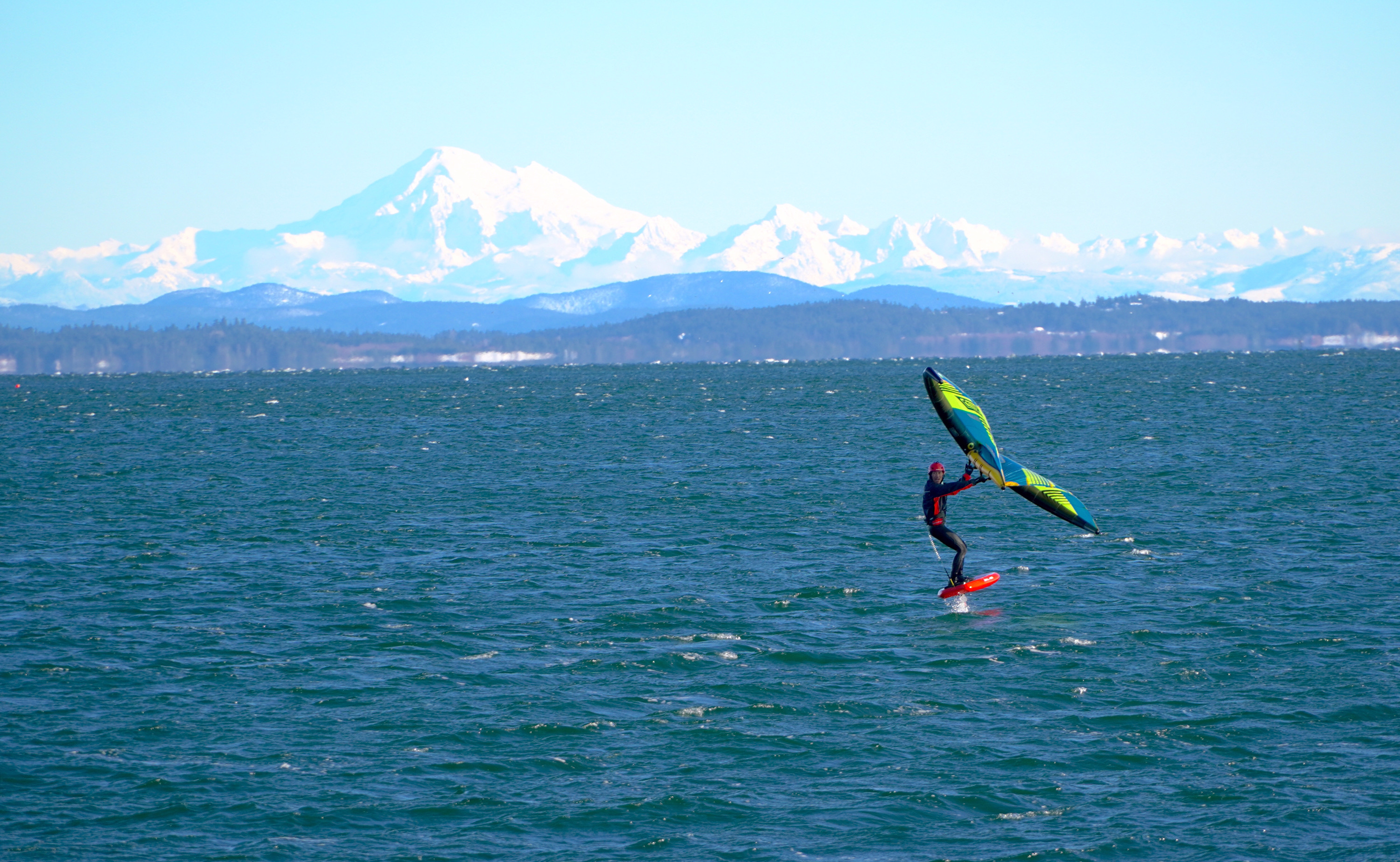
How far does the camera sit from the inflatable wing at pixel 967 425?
34.3 metres

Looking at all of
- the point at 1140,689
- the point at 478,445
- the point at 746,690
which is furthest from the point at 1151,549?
the point at 478,445

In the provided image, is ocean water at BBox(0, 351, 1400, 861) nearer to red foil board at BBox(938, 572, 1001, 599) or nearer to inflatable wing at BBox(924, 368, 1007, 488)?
red foil board at BBox(938, 572, 1001, 599)

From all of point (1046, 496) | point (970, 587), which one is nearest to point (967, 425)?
point (1046, 496)

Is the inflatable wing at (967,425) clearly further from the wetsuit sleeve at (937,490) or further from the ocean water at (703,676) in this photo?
the ocean water at (703,676)

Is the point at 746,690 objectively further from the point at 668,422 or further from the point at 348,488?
the point at 668,422

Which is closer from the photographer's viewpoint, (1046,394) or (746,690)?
(746,690)

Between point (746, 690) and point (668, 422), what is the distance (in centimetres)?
10014

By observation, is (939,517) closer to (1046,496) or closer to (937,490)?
(937,490)

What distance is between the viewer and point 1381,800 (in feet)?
72.3

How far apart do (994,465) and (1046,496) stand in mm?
1732

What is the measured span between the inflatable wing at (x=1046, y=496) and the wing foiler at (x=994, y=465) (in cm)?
→ 1

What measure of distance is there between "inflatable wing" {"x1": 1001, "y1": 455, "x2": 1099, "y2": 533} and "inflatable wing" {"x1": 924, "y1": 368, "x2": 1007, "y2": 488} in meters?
0.46

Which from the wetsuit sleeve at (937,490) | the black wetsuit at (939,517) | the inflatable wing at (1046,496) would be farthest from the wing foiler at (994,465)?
the black wetsuit at (939,517)

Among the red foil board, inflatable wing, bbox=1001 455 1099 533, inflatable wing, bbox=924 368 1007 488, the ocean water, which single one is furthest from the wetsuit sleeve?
the ocean water
